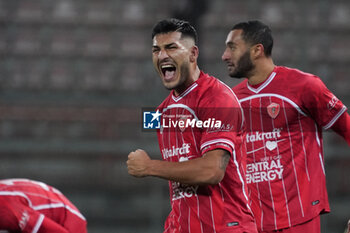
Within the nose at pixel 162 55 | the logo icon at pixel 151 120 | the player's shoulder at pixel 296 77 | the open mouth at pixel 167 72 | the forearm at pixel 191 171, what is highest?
the nose at pixel 162 55

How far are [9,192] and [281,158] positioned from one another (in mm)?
1475

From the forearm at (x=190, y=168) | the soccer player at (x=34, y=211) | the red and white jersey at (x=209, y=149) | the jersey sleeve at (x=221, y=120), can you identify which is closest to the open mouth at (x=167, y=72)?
the red and white jersey at (x=209, y=149)

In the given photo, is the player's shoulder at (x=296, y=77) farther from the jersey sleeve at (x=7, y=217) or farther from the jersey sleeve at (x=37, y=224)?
the jersey sleeve at (x=7, y=217)

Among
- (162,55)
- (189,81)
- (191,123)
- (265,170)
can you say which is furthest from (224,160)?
(265,170)

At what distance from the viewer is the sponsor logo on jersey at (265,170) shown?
3.13 m

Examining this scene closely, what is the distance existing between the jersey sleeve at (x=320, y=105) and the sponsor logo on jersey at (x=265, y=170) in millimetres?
328

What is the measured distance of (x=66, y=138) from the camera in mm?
11289

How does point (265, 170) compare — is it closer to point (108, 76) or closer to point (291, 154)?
point (291, 154)

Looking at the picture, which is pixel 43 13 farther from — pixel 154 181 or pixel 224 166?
pixel 224 166

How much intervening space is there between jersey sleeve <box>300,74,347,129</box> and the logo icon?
870mm

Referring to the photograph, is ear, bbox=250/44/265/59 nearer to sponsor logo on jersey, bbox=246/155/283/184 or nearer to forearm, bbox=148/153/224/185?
sponsor logo on jersey, bbox=246/155/283/184

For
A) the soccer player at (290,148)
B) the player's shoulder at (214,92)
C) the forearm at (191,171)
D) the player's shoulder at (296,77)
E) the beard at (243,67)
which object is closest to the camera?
the forearm at (191,171)

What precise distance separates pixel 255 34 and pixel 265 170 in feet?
2.95

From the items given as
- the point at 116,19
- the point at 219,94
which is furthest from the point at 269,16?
the point at 219,94
